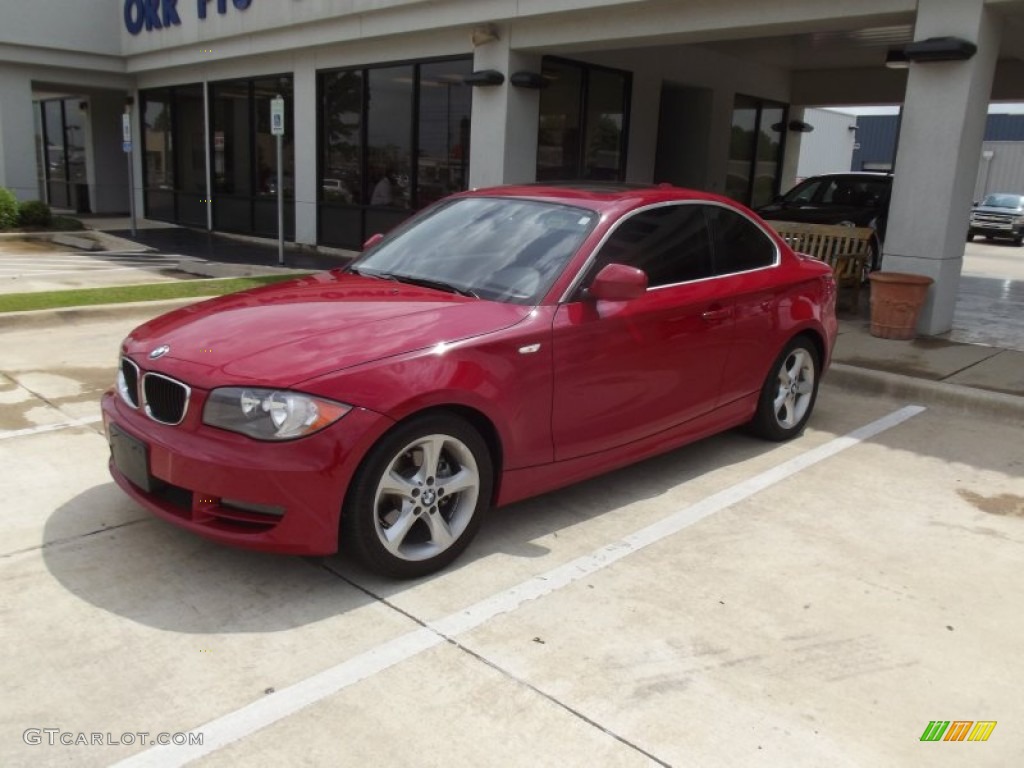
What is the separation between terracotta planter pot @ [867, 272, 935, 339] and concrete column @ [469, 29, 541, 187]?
5408 mm

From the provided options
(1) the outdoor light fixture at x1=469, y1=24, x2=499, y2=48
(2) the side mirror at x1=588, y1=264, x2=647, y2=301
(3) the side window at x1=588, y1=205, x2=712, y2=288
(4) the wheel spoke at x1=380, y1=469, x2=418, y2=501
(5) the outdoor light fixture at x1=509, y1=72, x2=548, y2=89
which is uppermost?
(1) the outdoor light fixture at x1=469, y1=24, x2=499, y2=48

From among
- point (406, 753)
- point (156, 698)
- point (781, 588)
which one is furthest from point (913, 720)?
point (156, 698)

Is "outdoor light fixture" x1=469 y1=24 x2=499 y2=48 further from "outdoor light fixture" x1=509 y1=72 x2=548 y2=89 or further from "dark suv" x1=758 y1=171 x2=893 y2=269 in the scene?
"dark suv" x1=758 y1=171 x2=893 y2=269

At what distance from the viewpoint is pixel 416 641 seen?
10.8ft

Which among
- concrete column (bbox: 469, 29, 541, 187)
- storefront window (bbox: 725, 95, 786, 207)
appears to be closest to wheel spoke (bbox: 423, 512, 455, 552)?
concrete column (bbox: 469, 29, 541, 187)

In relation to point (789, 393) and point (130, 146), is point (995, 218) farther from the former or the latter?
point (789, 393)

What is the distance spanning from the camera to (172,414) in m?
3.55

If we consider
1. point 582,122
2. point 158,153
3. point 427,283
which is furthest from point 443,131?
point 158,153

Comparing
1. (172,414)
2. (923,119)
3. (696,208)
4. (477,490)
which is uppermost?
(923,119)

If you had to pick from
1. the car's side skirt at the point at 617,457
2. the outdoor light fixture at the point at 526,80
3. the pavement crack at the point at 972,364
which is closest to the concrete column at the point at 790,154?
the outdoor light fixture at the point at 526,80

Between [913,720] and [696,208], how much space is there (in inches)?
121

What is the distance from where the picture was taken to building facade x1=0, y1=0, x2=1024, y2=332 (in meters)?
8.70

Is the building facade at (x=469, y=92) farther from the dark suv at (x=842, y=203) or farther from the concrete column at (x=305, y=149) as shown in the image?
the dark suv at (x=842, y=203)

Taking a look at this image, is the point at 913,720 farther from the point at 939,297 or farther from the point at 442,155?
the point at 442,155
